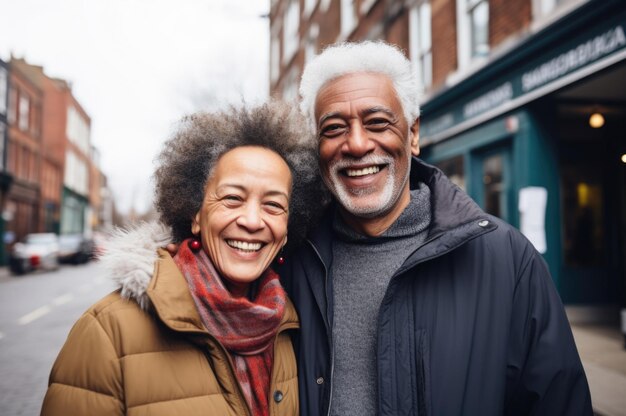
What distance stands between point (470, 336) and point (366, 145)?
83 centimetres

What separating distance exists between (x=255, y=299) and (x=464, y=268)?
2.70ft

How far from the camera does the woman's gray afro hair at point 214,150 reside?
2.02m

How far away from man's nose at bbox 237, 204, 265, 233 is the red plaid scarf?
0.21 metres

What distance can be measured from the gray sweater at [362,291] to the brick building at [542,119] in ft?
13.5

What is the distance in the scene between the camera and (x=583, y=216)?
801cm

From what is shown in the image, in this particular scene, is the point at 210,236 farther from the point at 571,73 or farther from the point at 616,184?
the point at 616,184

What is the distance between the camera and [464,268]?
1777mm

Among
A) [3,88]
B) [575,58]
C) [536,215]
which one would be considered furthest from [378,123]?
[3,88]

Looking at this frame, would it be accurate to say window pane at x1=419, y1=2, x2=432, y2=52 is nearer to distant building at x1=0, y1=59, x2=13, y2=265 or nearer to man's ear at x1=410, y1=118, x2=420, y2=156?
man's ear at x1=410, y1=118, x2=420, y2=156

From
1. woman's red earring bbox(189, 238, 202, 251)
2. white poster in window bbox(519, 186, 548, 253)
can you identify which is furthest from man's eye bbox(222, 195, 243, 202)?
white poster in window bbox(519, 186, 548, 253)

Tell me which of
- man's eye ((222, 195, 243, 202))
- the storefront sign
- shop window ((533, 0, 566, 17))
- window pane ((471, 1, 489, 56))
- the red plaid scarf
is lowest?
the red plaid scarf

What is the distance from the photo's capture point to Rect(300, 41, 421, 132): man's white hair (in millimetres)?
2057

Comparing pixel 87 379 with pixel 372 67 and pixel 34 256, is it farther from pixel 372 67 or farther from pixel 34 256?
pixel 34 256

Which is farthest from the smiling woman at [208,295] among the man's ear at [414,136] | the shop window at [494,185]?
the shop window at [494,185]
